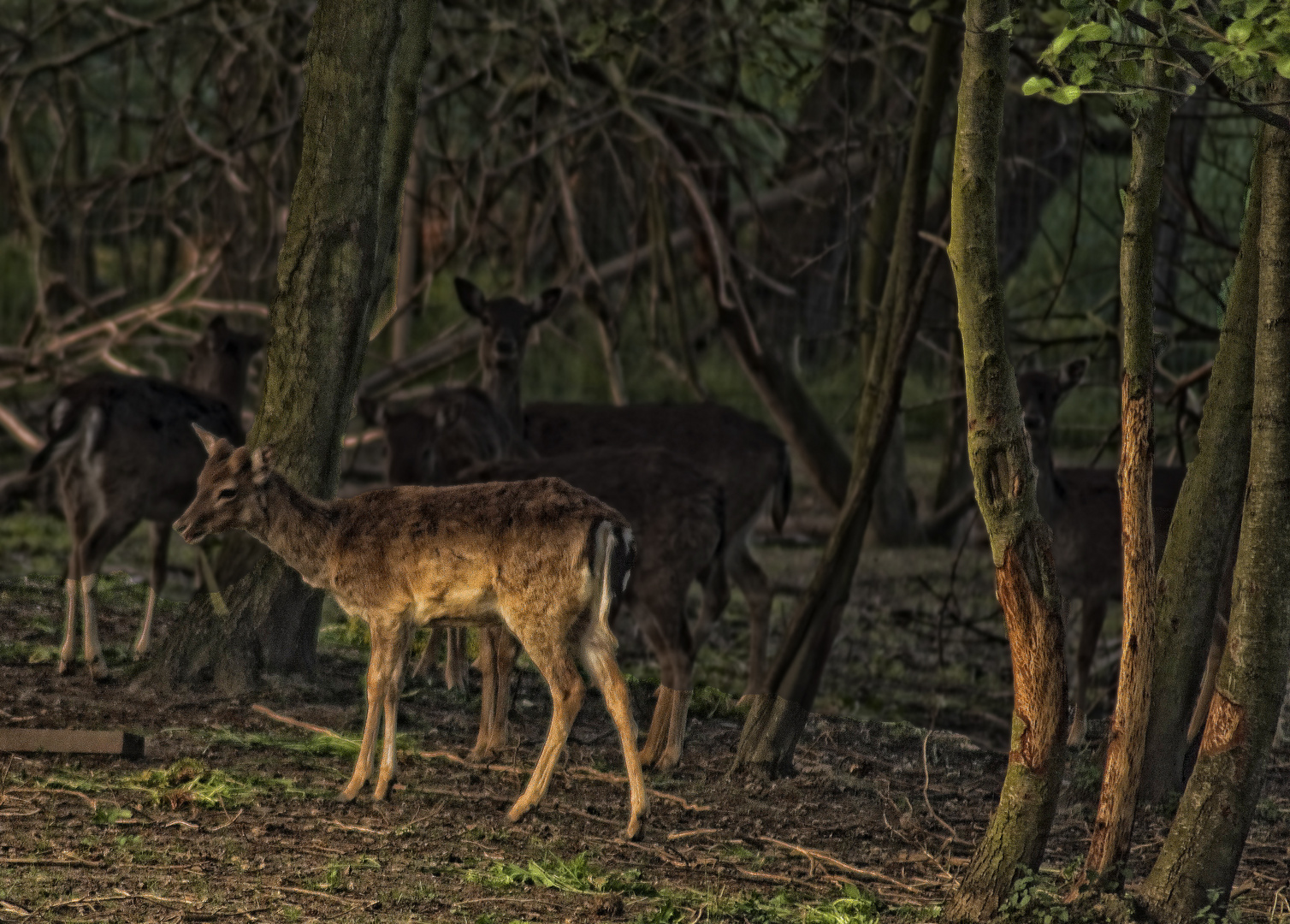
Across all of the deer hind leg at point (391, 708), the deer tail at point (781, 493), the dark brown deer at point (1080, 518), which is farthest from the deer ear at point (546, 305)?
the deer hind leg at point (391, 708)

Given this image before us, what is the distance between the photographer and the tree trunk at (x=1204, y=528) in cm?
622

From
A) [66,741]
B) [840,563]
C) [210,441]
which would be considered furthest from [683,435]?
[66,741]

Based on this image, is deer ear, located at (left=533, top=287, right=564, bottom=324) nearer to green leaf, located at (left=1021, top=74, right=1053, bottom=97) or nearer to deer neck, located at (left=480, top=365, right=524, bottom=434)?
deer neck, located at (left=480, top=365, right=524, bottom=434)

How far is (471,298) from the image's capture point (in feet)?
37.9

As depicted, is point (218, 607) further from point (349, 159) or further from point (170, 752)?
point (349, 159)

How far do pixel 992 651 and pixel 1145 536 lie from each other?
7.24 m

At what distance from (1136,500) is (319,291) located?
3.83 metres

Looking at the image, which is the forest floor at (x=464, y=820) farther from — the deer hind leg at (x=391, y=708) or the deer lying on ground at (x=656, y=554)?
the deer lying on ground at (x=656, y=554)

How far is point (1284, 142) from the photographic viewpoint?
512cm

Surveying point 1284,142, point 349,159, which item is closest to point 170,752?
point 349,159

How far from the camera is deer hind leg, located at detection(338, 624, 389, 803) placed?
624 centimetres

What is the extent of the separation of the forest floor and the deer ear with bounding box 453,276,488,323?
2826 millimetres

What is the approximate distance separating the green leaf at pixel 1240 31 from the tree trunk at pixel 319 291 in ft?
14.8

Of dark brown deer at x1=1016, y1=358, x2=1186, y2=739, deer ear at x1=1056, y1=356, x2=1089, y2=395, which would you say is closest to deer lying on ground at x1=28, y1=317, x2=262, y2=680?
dark brown deer at x1=1016, y1=358, x2=1186, y2=739
